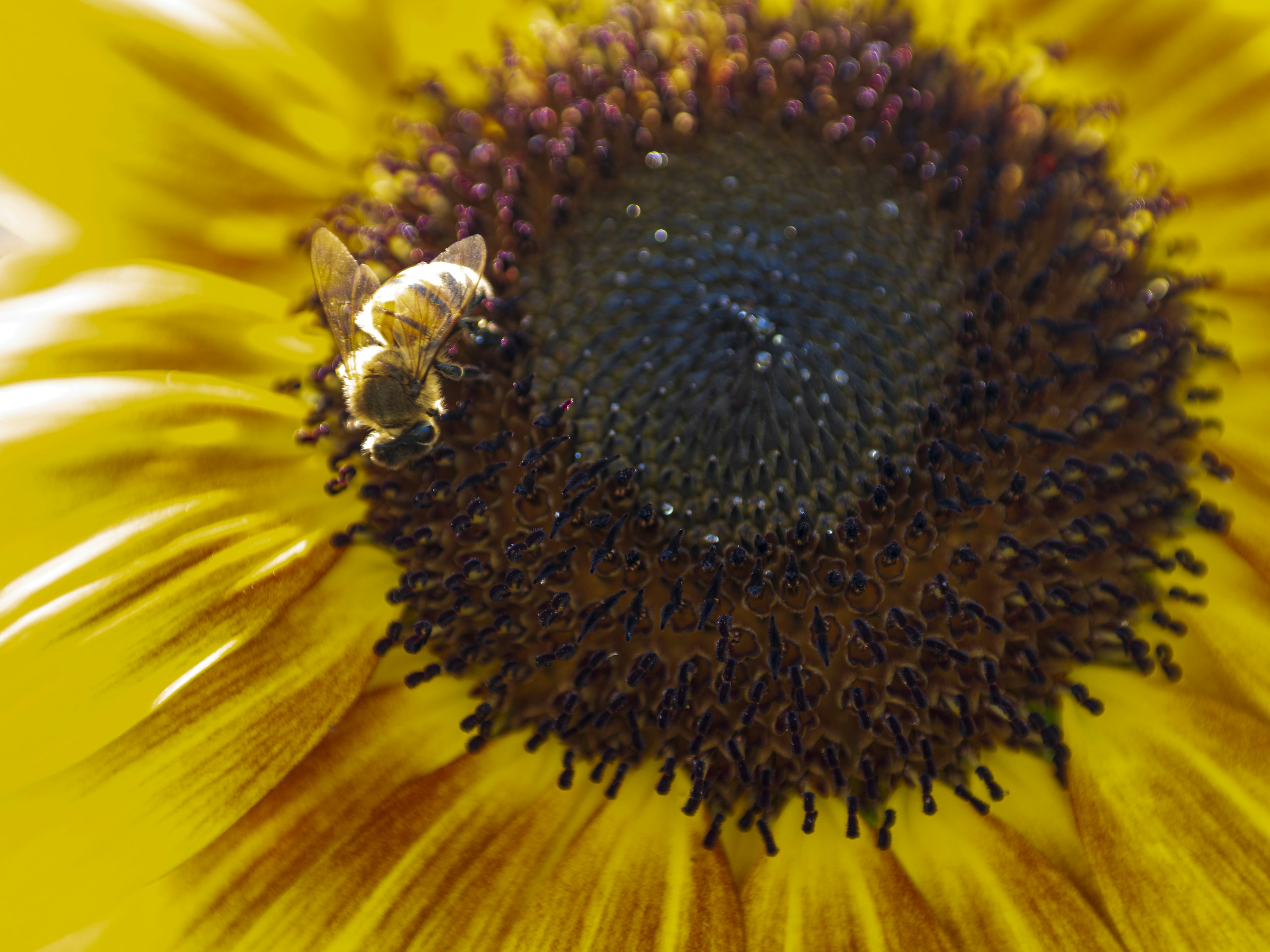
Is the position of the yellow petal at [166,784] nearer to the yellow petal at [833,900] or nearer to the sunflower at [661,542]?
the sunflower at [661,542]

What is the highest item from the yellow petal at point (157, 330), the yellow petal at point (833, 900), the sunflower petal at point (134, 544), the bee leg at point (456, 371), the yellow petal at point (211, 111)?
the yellow petal at point (211, 111)

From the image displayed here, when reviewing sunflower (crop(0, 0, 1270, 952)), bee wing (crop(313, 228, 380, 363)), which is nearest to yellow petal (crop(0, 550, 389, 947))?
sunflower (crop(0, 0, 1270, 952))

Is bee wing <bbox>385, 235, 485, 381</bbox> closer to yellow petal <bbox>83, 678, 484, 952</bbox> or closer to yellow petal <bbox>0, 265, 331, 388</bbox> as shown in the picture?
yellow petal <bbox>0, 265, 331, 388</bbox>

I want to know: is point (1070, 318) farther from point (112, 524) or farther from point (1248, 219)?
point (112, 524)

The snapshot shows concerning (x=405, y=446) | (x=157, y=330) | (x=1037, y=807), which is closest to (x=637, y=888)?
(x=1037, y=807)

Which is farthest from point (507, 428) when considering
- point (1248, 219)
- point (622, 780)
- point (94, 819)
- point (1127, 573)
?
point (1248, 219)

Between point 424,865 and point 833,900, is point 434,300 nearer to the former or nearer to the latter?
point 424,865

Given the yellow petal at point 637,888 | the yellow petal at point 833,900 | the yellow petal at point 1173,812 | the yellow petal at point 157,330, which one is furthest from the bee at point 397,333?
the yellow petal at point 1173,812
